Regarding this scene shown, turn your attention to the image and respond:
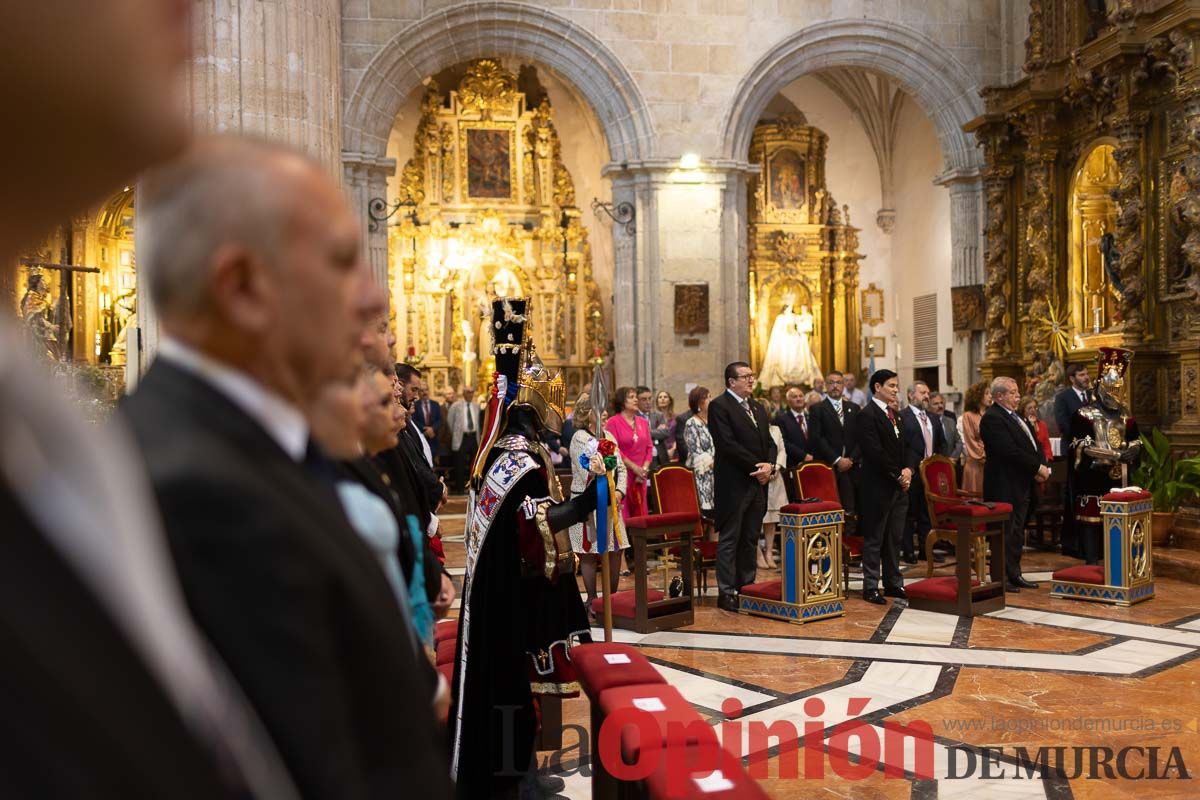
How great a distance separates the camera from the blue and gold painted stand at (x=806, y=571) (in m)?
7.25

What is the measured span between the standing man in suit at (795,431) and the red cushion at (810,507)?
284cm

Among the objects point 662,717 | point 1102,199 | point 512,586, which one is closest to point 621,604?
point 512,586

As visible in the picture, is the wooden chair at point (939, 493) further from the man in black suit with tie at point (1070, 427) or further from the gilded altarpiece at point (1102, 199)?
the gilded altarpiece at point (1102, 199)

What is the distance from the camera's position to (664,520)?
729 cm

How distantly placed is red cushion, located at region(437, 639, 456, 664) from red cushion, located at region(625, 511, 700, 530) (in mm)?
2745

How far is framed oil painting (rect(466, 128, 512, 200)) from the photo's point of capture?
20391 mm

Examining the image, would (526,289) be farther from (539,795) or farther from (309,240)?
(309,240)

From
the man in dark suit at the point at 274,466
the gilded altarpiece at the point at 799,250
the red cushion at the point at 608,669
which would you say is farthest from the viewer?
the gilded altarpiece at the point at 799,250

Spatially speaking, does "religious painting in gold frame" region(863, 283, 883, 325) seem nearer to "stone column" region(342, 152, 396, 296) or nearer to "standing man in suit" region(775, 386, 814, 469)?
"stone column" region(342, 152, 396, 296)

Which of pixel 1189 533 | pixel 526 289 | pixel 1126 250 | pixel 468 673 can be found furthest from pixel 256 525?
pixel 526 289

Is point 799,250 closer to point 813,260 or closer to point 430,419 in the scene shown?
point 813,260

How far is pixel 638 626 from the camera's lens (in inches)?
278

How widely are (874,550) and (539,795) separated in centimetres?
466

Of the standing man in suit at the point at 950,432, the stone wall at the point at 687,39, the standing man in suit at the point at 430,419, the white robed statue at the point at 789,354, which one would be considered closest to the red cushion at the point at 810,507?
the standing man in suit at the point at 950,432
